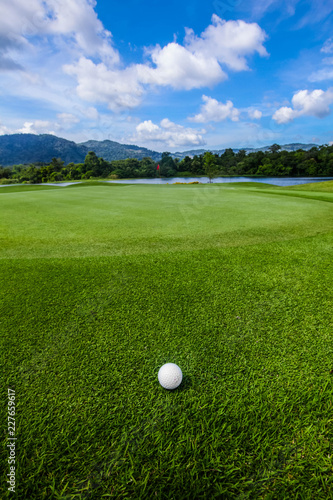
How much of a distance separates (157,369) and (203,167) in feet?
204

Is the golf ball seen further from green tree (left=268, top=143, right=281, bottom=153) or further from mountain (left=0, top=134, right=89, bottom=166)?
mountain (left=0, top=134, right=89, bottom=166)

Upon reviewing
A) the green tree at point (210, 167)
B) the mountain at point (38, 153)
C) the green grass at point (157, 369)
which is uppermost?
the mountain at point (38, 153)

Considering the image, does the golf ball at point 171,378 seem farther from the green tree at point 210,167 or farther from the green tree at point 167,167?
the green tree at point 167,167

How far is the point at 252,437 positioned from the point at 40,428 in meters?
1.28

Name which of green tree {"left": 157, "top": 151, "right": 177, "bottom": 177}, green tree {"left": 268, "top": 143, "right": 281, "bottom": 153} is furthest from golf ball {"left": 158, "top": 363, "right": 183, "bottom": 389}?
green tree {"left": 268, "top": 143, "right": 281, "bottom": 153}

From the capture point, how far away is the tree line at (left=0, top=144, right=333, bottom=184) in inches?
2004

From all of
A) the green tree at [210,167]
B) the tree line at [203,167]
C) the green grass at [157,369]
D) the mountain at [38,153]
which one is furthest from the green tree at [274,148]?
the mountain at [38,153]

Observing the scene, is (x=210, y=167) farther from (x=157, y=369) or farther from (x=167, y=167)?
(x=157, y=369)

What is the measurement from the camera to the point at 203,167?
58844 mm

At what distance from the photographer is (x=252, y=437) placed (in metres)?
1.34

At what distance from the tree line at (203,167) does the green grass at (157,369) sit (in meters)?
50.5

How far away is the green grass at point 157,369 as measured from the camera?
119 cm

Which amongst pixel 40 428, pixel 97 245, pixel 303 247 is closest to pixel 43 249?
pixel 97 245

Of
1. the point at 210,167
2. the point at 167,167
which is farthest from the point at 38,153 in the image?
the point at 210,167
